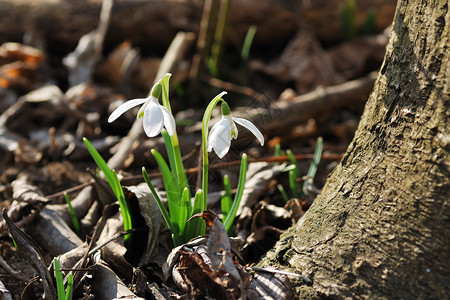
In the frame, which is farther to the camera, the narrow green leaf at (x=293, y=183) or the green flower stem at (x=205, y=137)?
the narrow green leaf at (x=293, y=183)

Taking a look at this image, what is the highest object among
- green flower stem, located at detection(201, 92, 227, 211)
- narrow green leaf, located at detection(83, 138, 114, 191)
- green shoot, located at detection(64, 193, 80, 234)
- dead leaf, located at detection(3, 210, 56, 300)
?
green flower stem, located at detection(201, 92, 227, 211)

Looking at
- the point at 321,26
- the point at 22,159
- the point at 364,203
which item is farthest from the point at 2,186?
the point at 321,26

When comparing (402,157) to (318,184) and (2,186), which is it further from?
(2,186)

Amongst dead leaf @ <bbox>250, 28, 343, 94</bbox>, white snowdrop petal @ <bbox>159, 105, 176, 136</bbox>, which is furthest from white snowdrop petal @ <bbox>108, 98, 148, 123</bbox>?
dead leaf @ <bbox>250, 28, 343, 94</bbox>

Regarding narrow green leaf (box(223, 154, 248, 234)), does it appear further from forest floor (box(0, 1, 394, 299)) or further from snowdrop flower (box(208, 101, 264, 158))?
snowdrop flower (box(208, 101, 264, 158))

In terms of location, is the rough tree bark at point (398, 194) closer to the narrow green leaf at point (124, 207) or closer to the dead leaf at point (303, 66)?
the narrow green leaf at point (124, 207)

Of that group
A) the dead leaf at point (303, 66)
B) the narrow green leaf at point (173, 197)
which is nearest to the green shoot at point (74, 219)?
the narrow green leaf at point (173, 197)

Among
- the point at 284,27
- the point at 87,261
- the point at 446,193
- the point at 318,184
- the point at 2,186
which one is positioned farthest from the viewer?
the point at 284,27
